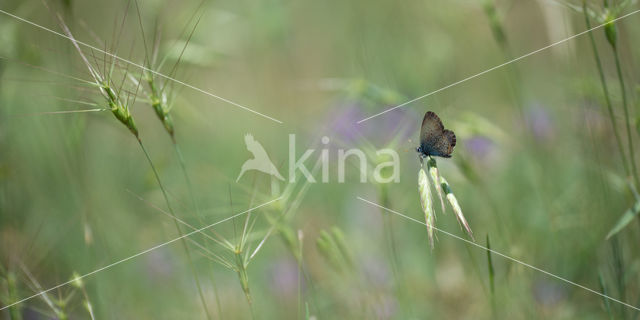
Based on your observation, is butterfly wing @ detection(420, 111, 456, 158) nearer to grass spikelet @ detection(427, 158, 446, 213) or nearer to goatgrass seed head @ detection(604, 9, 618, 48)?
grass spikelet @ detection(427, 158, 446, 213)

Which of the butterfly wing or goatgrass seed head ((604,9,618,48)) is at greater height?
goatgrass seed head ((604,9,618,48))

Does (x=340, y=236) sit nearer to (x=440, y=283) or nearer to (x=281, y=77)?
(x=440, y=283)

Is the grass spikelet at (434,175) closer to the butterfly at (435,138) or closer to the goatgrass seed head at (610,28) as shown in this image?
the butterfly at (435,138)

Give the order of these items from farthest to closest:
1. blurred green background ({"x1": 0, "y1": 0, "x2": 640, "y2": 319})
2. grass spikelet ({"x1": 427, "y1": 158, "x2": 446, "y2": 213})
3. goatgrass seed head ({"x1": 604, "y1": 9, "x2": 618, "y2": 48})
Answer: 1. blurred green background ({"x1": 0, "y1": 0, "x2": 640, "y2": 319})
2. goatgrass seed head ({"x1": 604, "y1": 9, "x2": 618, "y2": 48})
3. grass spikelet ({"x1": 427, "y1": 158, "x2": 446, "y2": 213})

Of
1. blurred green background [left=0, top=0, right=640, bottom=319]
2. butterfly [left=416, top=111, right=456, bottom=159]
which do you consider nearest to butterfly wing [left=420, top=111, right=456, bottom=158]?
butterfly [left=416, top=111, right=456, bottom=159]

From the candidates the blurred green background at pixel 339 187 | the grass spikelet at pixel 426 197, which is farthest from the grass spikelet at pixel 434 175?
the blurred green background at pixel 339 187

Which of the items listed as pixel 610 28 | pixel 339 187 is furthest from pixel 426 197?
pixel 339 187

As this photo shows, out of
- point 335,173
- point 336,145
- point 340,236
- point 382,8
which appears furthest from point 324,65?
point 340,236

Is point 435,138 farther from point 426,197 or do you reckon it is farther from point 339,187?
point 339,187
